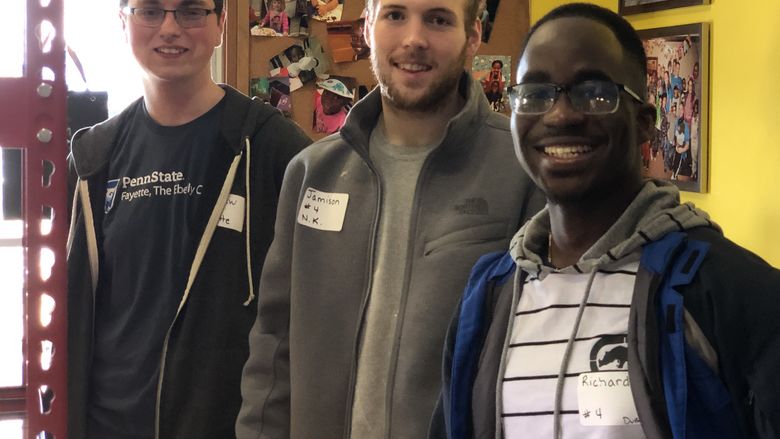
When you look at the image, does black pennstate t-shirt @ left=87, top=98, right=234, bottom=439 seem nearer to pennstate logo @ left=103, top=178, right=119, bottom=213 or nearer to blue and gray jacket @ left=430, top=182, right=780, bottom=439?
pennstate logo @ left=103, top=178, right=119, bottom=213

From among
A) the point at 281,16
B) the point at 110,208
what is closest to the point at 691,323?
the point at 110,208

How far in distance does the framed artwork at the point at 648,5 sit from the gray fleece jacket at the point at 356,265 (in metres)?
1.44

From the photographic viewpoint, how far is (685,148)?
9.15 feet

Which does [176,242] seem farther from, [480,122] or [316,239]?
[480,122]

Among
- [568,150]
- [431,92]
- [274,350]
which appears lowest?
[274,350]

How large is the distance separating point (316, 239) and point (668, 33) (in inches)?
67.5

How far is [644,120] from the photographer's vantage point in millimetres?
1203

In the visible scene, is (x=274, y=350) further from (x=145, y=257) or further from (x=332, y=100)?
(x=332, y=100)

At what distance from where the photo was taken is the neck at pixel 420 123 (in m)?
1.57

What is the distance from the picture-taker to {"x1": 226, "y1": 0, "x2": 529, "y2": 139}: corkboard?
367cm

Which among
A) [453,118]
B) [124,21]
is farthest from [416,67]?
[124,21]

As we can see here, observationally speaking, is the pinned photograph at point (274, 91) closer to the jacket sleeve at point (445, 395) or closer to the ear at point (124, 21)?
the ear at point (124, 21)

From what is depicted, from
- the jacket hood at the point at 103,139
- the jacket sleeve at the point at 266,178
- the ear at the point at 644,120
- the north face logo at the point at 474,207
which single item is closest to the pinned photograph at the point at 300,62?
the jacket hood at the point at 103,139

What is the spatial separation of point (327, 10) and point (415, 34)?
7.38 ft
